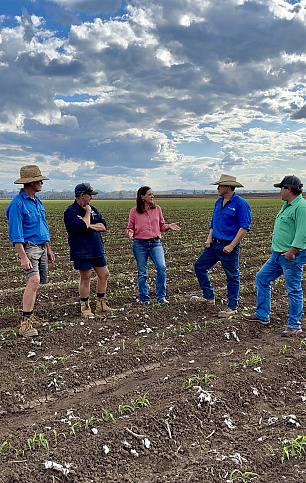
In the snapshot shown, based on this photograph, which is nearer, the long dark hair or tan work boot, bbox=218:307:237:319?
tan work boot, bbox=218:307:237:319

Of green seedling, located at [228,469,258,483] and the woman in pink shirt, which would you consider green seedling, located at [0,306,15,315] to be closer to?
the woman in pink shirt

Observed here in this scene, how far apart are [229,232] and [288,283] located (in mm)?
1274

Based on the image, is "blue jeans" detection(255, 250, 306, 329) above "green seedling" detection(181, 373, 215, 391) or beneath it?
above

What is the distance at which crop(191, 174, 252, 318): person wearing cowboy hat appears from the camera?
22.2 ft

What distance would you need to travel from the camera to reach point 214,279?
33.1 feet

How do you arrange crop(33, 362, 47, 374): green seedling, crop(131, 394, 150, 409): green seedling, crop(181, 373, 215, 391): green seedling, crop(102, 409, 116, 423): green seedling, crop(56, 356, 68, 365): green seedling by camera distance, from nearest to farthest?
crop(102, 409, 116, 423): green seedling
crop(131, 394, 150, 409): green seedling
crop(181, 373, 215, 391): green seedling
crop(33, 362, 47, 374): green seedling
crop(56, 356, 68, 365): green seedling

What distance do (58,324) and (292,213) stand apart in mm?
3896

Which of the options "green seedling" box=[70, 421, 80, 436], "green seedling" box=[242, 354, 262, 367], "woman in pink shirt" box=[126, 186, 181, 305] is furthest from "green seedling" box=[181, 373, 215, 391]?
"woman in pink shirt" box=[126, 186, 181, 305]

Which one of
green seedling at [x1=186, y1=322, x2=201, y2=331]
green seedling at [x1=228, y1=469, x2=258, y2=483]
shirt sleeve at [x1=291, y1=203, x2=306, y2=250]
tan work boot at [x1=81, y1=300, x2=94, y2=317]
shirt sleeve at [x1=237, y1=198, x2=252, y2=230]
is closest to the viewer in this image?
green seedling at [x1=228, y1=469, x2=258, y2=483]

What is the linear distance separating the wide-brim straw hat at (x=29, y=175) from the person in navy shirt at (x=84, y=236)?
2.19ft

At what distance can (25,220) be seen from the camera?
6160 mm

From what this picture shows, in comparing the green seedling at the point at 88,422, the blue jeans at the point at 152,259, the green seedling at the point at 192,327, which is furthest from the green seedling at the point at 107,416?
the blue jeans at the point at 152,259

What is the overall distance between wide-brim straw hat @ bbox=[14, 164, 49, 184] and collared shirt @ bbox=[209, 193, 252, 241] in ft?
9.31

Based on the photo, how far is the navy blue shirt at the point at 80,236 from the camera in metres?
6.62
